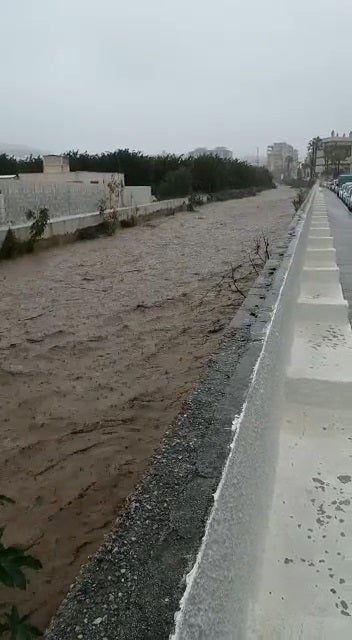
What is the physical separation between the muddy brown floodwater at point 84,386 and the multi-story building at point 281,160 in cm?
13907

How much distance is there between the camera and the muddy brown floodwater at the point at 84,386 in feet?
9.95

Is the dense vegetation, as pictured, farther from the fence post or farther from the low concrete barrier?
the fence post

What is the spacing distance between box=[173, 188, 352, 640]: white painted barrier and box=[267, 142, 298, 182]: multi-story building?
145 metres

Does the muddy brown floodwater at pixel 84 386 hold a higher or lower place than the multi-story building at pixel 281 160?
lower

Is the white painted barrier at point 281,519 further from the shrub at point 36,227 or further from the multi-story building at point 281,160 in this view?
the multi-story building at point 281,160

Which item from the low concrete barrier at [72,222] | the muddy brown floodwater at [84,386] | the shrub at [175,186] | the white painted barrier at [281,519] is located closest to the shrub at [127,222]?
the low concrete barrier at [72,222]

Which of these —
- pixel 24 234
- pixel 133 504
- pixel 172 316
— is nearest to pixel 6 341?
pixel 172 316

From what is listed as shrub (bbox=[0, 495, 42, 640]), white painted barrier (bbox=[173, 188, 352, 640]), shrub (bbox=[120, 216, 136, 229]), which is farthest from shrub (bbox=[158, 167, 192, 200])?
shrub (bbox=[0, 495, 42, 640])

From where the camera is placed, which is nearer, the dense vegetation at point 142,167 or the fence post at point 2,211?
the fence post at point 2,211

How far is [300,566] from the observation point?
2.05 metres

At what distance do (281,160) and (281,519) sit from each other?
17958cm

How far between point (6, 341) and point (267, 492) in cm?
502

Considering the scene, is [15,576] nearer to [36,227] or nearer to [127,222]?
[36,227]

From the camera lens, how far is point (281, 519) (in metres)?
2.28
